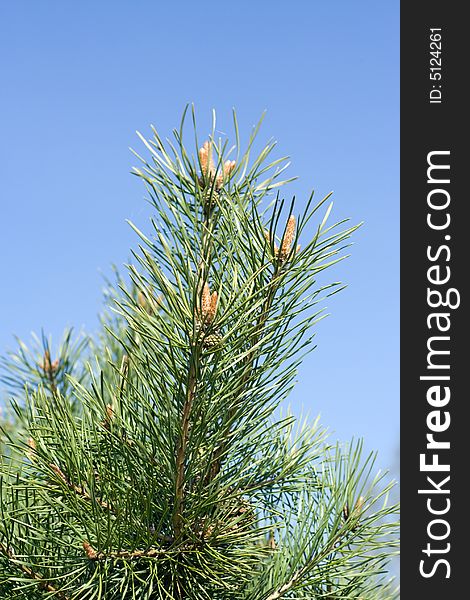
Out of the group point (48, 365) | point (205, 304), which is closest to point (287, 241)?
point (205, 304)

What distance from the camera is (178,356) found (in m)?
0.74

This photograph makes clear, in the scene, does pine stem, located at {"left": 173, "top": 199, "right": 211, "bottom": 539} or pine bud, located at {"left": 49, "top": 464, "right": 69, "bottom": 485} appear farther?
pine bud, located at {"left": 49, "top": 464, "right": 69, "bottom": 485}

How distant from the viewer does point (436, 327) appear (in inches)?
39.0

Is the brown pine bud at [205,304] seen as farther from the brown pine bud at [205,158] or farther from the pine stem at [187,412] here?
the brown pine bud at [205,158]

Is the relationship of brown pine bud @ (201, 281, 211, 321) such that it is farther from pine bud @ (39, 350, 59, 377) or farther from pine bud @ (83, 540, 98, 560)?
pine bud @ (39, 350, 59, 377)

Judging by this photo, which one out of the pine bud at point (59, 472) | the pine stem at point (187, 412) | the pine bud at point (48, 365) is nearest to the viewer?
the pine stem at point (187, 412)

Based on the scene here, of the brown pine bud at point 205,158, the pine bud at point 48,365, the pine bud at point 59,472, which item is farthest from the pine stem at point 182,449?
the pine bud at point 48,365

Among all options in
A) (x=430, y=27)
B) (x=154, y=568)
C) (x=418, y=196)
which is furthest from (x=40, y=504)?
(x=430, y=27)

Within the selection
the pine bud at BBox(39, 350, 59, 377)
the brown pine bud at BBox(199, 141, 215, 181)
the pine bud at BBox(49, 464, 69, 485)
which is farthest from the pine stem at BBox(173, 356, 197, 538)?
the pine bud at BBox(39, 350, 59, 377)

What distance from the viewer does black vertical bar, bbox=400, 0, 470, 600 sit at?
941 millimetres

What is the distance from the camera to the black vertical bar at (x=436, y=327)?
3.09ft

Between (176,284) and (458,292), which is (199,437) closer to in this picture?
(176,284)

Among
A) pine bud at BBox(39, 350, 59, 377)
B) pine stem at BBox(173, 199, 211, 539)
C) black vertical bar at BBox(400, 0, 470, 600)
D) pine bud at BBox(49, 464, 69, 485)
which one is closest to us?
pine stem at BBox(173, 199, 211, 539)

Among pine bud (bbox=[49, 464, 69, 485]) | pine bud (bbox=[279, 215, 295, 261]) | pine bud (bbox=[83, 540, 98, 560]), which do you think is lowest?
pine bud (bbox=[83, 540, 98, 560])
